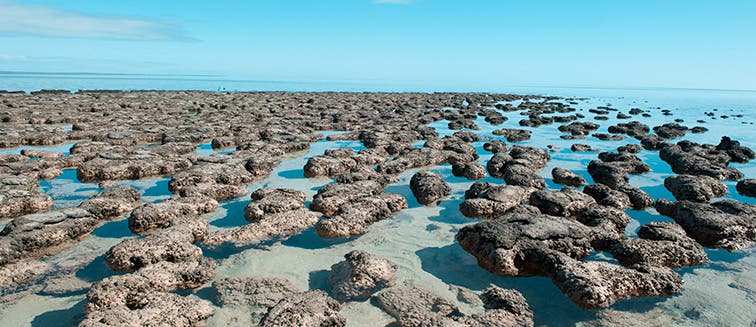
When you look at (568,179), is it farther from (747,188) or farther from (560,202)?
(747,188)

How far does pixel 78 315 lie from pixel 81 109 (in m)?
28.4

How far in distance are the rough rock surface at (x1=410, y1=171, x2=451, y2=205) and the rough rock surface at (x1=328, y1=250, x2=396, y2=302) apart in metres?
3.92

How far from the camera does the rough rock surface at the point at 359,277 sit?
608cm

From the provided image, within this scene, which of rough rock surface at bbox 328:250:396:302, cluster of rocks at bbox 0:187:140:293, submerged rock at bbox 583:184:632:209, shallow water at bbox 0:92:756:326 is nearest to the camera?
shallow water at bbox 0:92:756:326

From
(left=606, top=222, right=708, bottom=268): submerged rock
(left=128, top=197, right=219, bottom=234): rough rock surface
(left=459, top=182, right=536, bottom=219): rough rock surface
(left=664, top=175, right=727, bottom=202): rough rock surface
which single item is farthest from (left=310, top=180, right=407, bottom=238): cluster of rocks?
(left=664, top=175, right=727, bottom=202): rough rock surface

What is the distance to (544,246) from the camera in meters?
7.13

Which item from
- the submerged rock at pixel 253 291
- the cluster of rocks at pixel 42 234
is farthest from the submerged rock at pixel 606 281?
the cluster of rocks at pixel 42 234

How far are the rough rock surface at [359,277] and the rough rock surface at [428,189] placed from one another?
12.9 feet

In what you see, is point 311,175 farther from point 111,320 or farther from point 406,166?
point 111,320

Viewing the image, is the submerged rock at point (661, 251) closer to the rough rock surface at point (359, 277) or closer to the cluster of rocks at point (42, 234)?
the rough rock surface at point (359, 277)

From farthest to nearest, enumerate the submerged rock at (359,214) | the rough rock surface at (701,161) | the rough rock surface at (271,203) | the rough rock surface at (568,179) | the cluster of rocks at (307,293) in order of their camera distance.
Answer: the rough rock surface at (701,161) → the rough rock surface at (568,179) → the rough rock surface at (271,203) → the submerged rock at (359,214) → the cluster of rocks at (307,293)

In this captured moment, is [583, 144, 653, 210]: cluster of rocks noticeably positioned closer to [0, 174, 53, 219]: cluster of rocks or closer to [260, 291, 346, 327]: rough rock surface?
[260, 291, 346, 327]: rough rock surface

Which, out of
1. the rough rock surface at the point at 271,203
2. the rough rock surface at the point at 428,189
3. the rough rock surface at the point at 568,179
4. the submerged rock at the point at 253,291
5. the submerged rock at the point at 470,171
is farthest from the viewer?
the submerged rock at the point at 470,171

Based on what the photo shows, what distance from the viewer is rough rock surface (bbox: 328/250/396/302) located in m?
6.08
